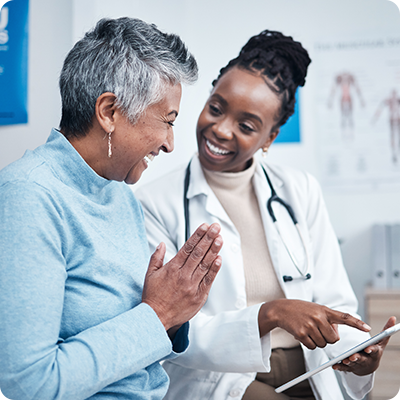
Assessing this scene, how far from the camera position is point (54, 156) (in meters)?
0.81

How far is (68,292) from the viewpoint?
0.75 metres

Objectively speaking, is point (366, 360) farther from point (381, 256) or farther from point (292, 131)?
point (292, 131)

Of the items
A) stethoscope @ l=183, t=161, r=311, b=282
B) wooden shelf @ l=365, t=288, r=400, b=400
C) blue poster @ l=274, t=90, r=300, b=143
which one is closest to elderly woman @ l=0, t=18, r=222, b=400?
stethoscope @ l=183, t=161, r=311, b=282

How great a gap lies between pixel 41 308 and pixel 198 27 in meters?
2.24

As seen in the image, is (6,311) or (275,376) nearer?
(6,311)

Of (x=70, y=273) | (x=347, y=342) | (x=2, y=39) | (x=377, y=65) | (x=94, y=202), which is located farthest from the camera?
(x=377, y=65)

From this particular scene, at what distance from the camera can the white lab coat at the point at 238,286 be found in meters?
1.08

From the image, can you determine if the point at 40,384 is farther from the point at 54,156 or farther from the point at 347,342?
the point at 347,342

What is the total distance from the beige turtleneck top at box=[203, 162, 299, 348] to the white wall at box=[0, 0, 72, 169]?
1.69 feet

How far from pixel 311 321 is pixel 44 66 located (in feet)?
3.41

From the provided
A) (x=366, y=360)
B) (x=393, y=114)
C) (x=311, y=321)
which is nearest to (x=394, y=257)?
(x=393, y=114)

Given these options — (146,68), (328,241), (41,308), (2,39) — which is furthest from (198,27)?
(41,308)

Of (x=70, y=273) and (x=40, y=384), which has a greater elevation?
(x=70, y=273)

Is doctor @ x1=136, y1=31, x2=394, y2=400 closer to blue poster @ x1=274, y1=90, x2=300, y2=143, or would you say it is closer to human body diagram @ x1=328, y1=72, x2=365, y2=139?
blue poster @ x1=274, y1=90, x2=300, y2=143
